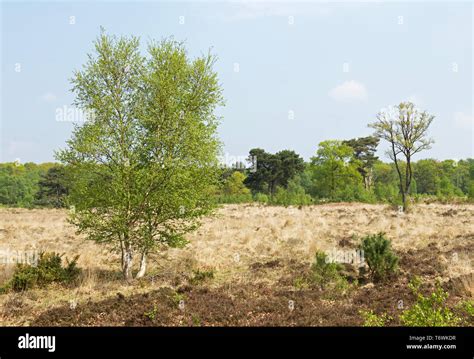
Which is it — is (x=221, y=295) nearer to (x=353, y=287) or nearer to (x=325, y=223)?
(x=353, y=287)

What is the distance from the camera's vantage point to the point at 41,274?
1238 centimetres

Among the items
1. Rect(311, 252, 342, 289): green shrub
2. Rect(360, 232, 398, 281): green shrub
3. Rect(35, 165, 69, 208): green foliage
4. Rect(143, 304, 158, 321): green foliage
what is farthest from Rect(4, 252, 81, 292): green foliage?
Rect(35, 165, 69, 208): green foliage

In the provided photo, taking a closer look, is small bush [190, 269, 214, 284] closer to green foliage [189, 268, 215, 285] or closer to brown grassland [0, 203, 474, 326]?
green foliage [189, 268, 215, 285]

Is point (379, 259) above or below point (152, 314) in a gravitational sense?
above

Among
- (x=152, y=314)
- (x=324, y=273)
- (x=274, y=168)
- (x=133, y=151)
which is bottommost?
(x=152, y=314)

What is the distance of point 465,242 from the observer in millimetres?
16875

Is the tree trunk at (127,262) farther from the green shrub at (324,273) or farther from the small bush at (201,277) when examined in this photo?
the green shrub at (324,273)

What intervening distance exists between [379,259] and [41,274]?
10.7 metres

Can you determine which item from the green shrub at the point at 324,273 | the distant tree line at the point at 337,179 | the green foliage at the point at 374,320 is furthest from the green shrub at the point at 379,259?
the distant tree line at the point at 337,179

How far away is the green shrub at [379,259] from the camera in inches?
492

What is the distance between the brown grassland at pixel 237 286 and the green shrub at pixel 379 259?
441 millimetres

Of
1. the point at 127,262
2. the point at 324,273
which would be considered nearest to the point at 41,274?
the point at 127,262

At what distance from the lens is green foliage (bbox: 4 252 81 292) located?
12.0 metres

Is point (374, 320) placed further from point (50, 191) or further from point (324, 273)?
point (50, 191)
